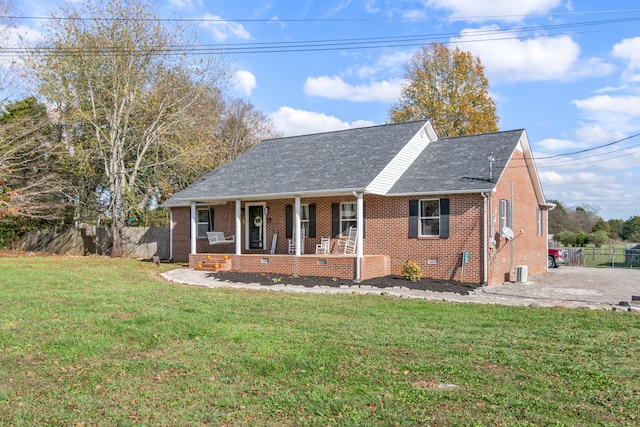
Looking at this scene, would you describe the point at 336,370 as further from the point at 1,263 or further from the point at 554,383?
the point at 1,263

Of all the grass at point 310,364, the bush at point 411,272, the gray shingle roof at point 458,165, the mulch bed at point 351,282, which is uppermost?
the gray shingle roof at point 458,165

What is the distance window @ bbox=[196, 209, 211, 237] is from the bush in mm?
9622

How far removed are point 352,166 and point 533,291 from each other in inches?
278

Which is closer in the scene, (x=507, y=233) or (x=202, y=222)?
(x=507, y=233)

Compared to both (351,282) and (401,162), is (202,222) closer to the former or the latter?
(401,162)

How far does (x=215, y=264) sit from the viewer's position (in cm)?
1866

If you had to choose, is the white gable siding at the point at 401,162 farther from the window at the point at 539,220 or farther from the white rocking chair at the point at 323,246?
the window at the point at 539,220

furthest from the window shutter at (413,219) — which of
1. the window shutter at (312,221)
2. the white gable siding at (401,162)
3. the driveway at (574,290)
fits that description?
the window shutter at (312,221)

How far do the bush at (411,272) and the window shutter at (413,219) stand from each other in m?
1.22

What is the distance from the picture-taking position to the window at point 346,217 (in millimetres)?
17984

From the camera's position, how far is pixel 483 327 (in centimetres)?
870

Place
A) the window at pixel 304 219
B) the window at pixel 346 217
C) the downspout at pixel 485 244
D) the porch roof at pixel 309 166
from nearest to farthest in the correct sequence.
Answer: the downspout at pixel 485 244, the porch roof at pixel 309 166, the window at pixel 346 217, the window at pixel 304 219

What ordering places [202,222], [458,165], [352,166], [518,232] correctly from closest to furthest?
[458,165] < [352,166] < [518,232] < [202,222]

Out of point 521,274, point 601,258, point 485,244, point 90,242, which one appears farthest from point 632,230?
point 90,242
